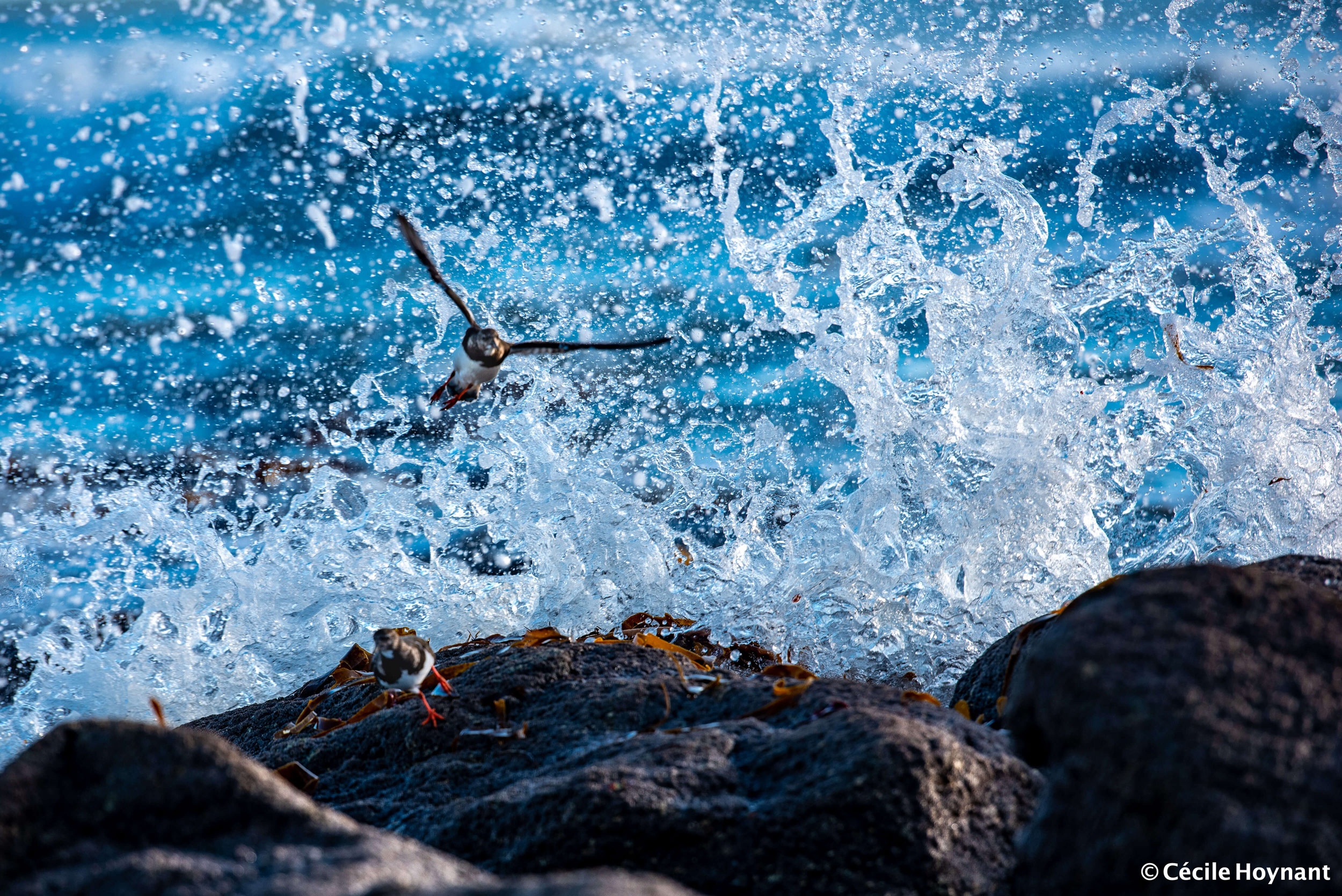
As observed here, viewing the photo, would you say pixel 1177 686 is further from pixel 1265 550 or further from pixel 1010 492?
pixel 1265 550

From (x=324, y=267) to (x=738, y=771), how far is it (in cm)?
548

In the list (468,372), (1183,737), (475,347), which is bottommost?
(468,372)

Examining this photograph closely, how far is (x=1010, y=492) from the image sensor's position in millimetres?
3811

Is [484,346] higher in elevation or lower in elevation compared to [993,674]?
higher

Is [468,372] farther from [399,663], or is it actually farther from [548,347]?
[399,663]

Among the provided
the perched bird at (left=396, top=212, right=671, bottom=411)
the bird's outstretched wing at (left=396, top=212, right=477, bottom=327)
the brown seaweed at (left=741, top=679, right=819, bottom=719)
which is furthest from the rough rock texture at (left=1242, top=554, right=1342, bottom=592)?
the bird's outstretched wing at (left=396, top=212, right=477, bottom=327)

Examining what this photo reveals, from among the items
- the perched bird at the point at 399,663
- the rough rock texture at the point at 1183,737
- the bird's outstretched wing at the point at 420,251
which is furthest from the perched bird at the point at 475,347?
the rough rock texture at the point at 1183,737

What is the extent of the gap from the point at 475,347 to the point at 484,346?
0.03 m

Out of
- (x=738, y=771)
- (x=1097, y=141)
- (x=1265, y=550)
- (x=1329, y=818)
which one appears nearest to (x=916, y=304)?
(x=1097, y=141)

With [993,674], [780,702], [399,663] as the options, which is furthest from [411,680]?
[993,674]

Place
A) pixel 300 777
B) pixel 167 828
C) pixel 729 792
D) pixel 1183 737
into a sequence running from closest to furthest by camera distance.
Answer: pixel 1183 737 → pixel 167 828 → pixel 729 792 → pixel 300 777

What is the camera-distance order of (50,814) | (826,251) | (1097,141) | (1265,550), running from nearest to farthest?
(50,814) < (1265,550) < (1097,141) < (826,251)

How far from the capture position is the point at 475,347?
285cm

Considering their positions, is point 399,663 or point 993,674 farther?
point 993,674
